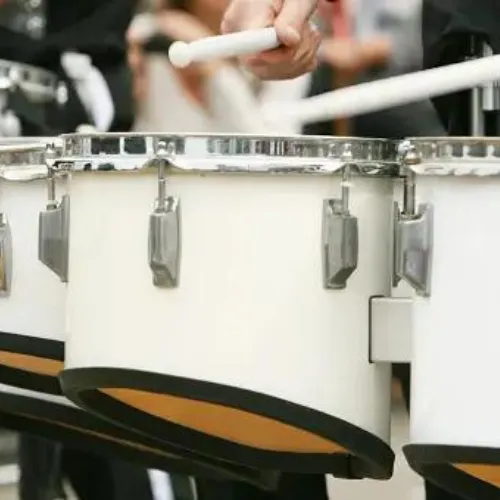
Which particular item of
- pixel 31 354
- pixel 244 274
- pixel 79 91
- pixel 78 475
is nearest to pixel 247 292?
pixel 244 274

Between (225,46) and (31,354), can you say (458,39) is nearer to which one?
(225,46)

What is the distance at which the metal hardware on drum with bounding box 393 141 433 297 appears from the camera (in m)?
0.81

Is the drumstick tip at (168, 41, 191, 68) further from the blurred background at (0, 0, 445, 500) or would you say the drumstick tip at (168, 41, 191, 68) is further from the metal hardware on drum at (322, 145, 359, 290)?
the blurred background at (0, 0, 445, 500)

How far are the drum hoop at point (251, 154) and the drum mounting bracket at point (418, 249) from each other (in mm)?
65

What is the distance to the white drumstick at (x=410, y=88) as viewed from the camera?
0.89 meters

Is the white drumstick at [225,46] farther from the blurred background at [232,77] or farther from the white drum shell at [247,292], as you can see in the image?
the blurred background at [232,77]

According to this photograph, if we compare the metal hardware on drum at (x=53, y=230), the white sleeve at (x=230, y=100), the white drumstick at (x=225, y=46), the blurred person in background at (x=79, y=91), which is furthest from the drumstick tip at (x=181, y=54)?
the white sleeve at (x=230, y=100)

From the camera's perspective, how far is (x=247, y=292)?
Answer: 0.84 meters

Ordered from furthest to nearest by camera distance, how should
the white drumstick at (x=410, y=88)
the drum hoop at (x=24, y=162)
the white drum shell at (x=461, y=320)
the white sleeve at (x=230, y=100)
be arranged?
the white sleeve at (x=230, y=100) → the drum hoop at (x=24, y=162) → the white drumstick at (x=410, y=88) → the white drum shell at (x=461, y=320)

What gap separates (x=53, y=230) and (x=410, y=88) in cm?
27

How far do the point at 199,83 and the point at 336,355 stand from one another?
1.02 meters

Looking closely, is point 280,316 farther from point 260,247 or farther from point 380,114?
point 380,114

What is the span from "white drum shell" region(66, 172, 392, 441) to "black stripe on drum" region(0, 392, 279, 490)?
0.52 ft

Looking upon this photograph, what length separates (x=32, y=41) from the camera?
1.45 metres
